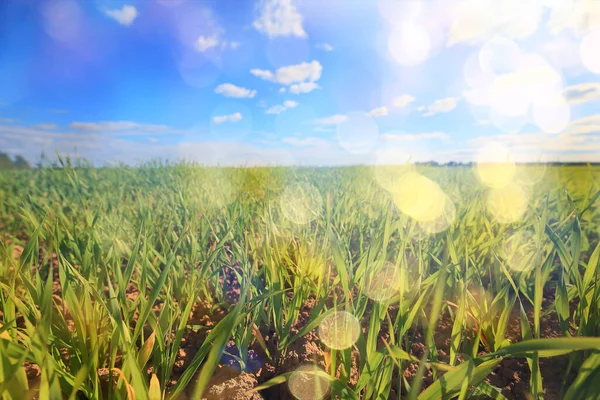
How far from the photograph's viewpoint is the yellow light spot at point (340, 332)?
2.48 feet

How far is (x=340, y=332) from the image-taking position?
0.92 metres

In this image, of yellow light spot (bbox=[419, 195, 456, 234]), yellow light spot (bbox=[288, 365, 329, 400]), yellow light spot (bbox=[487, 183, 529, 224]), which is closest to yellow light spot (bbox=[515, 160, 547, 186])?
yellow light spot (bbox=[487, 183, 529, 224])

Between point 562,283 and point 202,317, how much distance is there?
1106 millimetres

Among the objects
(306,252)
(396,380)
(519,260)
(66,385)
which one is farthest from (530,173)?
(66,385)

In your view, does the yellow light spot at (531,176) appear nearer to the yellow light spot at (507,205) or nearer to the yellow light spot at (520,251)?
the yellow light spot at (507,205)

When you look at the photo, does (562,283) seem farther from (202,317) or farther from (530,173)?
(530,173)

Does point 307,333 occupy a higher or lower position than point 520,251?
lower

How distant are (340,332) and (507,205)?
6.89ft

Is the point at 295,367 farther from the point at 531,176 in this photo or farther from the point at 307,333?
the point at 531,176

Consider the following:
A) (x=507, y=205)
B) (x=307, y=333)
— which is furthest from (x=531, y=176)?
(x=307, y=333)

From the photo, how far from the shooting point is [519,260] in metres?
1.43

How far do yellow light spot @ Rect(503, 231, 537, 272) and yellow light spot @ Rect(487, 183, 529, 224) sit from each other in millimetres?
380

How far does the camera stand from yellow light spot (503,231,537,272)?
132cm

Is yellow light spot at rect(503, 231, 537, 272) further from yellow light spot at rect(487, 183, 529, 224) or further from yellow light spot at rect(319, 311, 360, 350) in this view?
yellow light spot at rect(319, 311, 360, 350)
